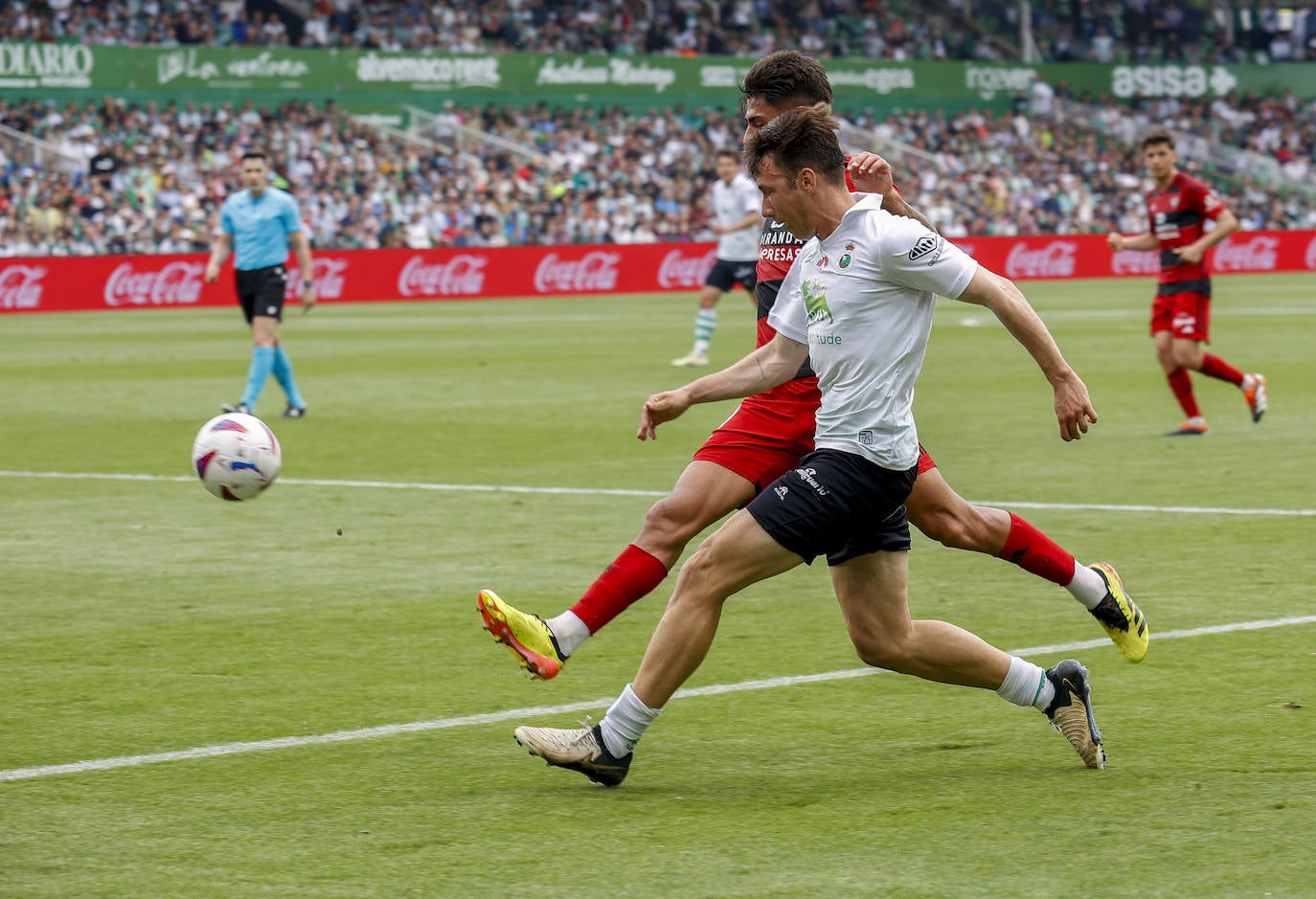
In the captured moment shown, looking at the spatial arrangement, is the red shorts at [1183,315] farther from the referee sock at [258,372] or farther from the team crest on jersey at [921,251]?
the team crest on jersey at [921,251]

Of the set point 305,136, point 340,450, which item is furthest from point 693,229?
point 340,450

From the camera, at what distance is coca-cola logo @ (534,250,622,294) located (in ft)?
126

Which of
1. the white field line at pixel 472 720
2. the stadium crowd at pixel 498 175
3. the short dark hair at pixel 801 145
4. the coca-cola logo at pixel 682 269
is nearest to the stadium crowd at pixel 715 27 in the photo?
the stadium crowd at pixel 498 175

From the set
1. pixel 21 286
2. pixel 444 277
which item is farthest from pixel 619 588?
pixel 444 277

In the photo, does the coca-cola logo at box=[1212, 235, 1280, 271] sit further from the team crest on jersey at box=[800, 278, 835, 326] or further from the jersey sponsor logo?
the jersey sponsor logo

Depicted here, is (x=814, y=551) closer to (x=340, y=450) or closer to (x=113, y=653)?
(x=113, y=653)

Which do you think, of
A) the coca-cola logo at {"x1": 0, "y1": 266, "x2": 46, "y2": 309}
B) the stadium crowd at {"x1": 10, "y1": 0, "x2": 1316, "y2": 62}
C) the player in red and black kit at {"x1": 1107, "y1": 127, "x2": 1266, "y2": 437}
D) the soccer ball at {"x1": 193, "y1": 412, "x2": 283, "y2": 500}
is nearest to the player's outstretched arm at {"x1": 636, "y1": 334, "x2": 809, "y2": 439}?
the soccer ball at {"x1": 193, "y1": 412, "x2": 283, "y2": 500}

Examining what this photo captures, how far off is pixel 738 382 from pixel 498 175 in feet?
130

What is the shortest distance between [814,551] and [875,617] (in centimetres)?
40

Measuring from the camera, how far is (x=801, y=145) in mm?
4945

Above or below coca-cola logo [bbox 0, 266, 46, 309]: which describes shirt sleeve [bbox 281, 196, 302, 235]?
above

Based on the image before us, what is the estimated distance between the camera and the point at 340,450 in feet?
45.5

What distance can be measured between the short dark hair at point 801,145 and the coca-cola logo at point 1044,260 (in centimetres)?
3872

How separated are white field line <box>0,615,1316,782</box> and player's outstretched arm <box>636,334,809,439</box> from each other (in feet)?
3.64
